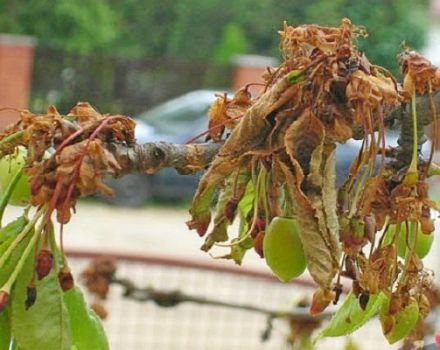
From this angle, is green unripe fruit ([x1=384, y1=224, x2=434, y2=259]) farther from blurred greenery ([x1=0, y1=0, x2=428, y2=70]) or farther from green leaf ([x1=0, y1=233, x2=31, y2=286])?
blurred greenery ([x1=0, y1=0, x2=428, y2=70])

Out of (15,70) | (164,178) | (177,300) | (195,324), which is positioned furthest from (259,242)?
(15,70)

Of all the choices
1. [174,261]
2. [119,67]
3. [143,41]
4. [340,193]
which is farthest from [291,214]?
[143,41]

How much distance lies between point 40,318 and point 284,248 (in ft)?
0.35

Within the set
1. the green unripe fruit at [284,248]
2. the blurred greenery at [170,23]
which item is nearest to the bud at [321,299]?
the green unripe fruit at [284,248]

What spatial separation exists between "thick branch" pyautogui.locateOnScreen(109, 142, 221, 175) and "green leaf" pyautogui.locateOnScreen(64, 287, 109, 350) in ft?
0.21

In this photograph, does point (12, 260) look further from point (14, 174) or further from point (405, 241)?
point (405, 241)

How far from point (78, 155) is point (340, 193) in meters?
0.14

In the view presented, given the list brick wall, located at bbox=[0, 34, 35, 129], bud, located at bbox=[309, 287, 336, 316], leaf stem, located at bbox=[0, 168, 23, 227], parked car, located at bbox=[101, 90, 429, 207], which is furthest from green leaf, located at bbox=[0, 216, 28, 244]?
brick wall, located at bbox=[0, 34, 35, 129]

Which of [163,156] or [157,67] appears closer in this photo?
[163,156]

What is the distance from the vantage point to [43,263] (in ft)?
1.31

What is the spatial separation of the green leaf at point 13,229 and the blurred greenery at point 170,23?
26.3ft

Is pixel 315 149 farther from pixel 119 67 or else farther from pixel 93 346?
pixel 119 67

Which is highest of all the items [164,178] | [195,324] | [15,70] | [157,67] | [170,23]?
[170,23]

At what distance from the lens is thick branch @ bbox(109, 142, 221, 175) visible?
423 millimetres
